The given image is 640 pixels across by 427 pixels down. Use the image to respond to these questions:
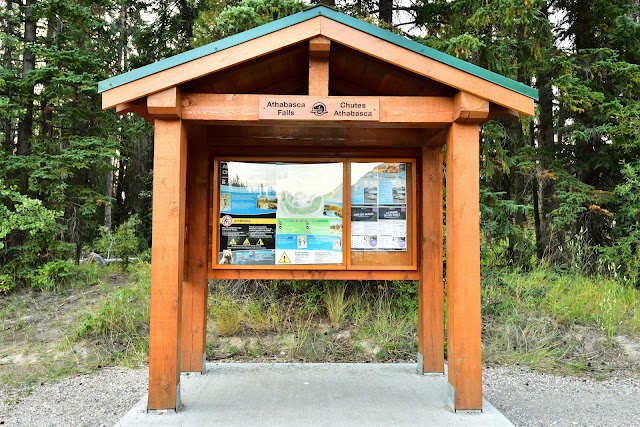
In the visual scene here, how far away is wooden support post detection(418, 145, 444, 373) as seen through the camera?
191 inches

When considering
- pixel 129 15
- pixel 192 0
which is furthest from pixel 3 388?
pixel 129 15

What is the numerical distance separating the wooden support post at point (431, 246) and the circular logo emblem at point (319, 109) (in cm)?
154

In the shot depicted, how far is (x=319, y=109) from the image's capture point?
3812 millimetres

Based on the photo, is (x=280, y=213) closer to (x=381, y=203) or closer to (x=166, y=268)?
(x=381, y=203)

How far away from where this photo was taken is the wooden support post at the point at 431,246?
4.86 metres

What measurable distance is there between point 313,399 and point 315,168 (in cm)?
233

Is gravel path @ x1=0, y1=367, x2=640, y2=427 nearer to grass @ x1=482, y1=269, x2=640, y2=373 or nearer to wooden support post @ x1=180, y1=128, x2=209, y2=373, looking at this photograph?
grass @ x1=482, y1=269, x2=640, y2=373

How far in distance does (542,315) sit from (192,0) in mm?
11925

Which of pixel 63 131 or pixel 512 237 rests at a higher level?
pixel 63 131

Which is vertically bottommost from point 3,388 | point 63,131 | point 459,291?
point 3,388

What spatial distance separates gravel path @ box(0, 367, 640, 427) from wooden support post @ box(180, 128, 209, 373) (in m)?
0.95

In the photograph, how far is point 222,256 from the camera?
4859 millimetres

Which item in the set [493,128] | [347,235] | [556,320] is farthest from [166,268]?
[493,128]

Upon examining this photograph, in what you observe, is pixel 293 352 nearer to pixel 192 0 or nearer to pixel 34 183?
pixel 34 183
